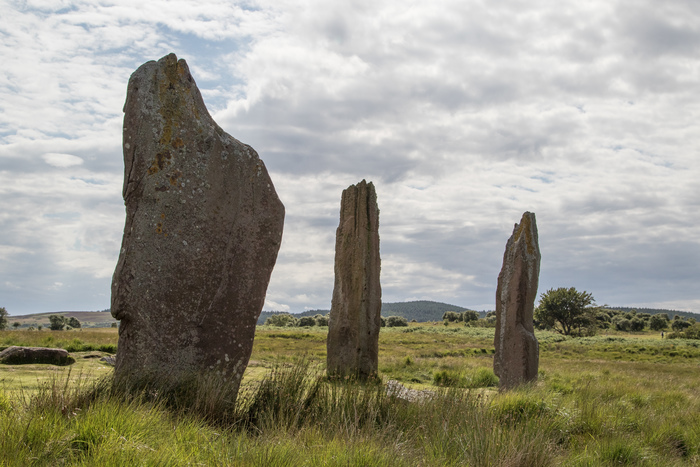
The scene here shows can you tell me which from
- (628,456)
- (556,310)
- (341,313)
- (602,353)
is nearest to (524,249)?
(341,313)

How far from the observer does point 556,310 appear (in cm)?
5850

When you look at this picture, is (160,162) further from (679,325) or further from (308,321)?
(679,325)

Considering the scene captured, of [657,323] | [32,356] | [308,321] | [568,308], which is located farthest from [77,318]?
[32,356]

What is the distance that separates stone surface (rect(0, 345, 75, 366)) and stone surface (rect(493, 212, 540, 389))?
9.55 meters

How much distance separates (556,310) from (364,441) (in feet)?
193

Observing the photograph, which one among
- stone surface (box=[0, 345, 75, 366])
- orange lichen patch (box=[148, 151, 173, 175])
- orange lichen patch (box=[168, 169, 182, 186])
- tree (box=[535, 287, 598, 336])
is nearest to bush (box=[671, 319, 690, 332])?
tree (box=[535, 287, 598, 336])

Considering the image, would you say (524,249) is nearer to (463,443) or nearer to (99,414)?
(463,443)

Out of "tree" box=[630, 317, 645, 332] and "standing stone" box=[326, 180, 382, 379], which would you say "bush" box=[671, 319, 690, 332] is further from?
"standing stone" box=[326, 180, 382, 379]

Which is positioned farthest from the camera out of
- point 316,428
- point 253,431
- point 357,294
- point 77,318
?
point 77,318

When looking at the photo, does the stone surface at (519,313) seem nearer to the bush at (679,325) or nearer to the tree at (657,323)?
the bush at (679,325)

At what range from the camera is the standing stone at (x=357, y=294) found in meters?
12.7

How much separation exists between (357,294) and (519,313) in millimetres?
3787

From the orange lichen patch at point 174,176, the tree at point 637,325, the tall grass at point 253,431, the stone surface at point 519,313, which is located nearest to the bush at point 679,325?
the tree at point 637,325

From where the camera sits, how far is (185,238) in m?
6.49
